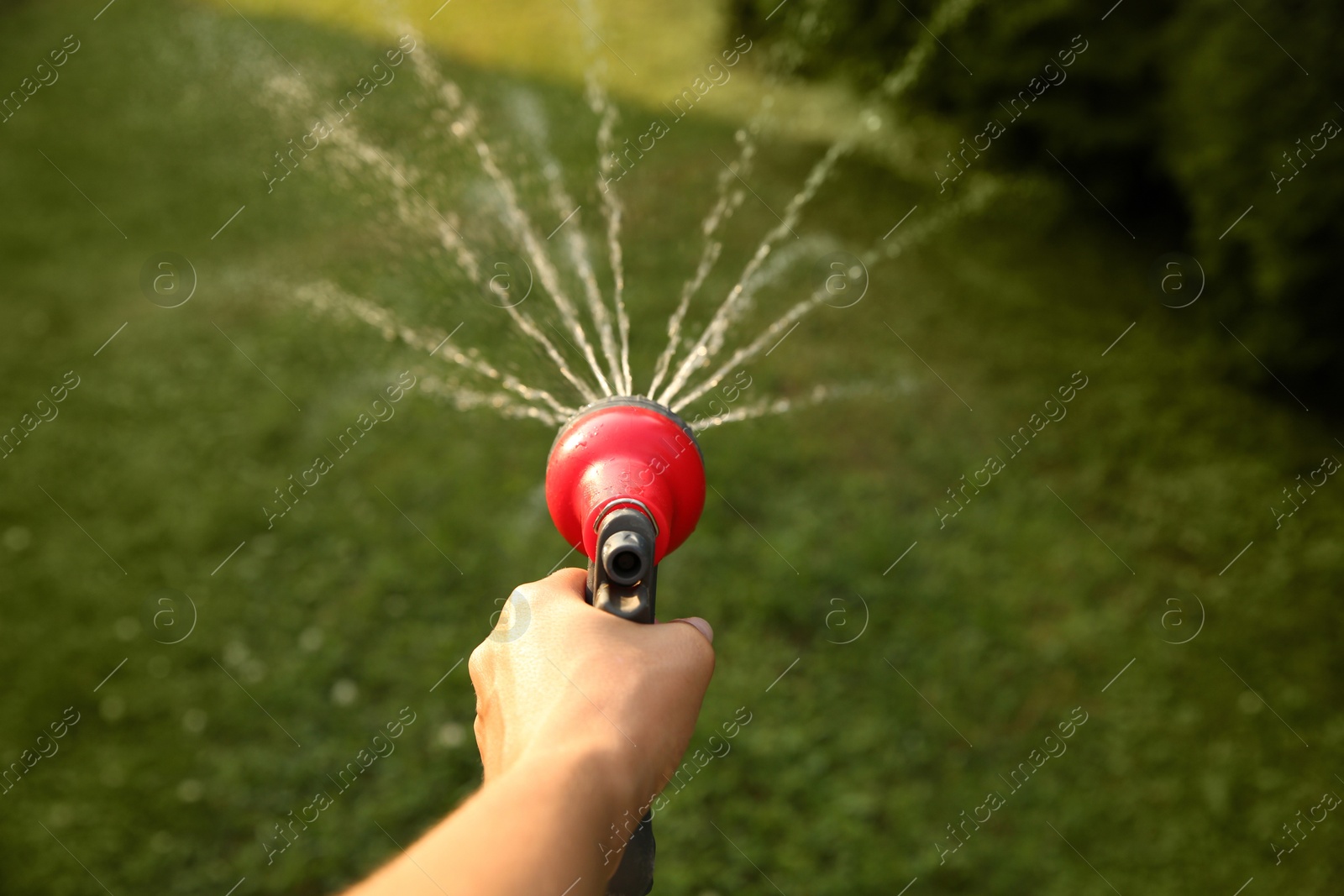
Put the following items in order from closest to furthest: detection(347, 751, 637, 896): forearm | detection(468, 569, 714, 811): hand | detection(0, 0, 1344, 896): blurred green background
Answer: detection(347, 751, 637, 896): forearm < detection(468, 569, 714, 811): hand < detection(0, 0, 1344, 896): blurred green background

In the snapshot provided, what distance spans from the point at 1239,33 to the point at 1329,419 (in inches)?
79.9

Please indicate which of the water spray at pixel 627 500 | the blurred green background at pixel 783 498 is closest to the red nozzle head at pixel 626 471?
the water spray at pixel 627 500

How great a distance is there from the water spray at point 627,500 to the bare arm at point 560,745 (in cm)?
7

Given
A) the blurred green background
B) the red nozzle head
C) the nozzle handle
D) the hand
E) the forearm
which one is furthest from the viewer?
the blurred green background

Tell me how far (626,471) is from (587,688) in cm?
42

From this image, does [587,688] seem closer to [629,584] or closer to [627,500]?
[629,584]

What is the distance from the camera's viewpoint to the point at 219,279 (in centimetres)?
606

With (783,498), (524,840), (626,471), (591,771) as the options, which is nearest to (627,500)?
(626,471)

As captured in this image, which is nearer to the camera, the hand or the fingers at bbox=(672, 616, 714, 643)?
the hand

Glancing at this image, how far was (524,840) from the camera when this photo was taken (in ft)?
3.78

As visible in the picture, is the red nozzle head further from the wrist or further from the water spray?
the wrist

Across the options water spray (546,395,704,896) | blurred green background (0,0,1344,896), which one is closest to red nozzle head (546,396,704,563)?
water spray (546,395,704,896)

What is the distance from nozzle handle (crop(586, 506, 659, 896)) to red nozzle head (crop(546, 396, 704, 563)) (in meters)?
0.06

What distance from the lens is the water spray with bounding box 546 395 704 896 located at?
1476 millimetres
